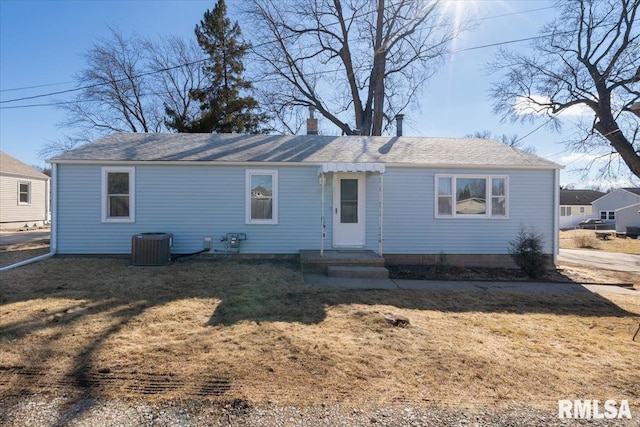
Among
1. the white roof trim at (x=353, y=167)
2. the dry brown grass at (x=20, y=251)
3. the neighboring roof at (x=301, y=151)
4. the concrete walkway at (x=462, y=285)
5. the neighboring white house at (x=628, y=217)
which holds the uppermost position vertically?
the neighboring roof at (x=301, y=151)

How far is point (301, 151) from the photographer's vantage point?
10.7 m

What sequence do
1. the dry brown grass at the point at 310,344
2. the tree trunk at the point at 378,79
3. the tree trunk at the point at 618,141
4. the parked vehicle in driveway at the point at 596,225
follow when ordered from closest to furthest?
1. the dry brown grass at the point at 310,344
2. the tree trunk at the point at 618,141
3. the tree trunk at the point at 378,79
4. the parked vehicle in driveway at the point at 596,225

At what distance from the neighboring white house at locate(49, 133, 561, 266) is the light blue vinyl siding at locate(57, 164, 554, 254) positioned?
0.03 meters

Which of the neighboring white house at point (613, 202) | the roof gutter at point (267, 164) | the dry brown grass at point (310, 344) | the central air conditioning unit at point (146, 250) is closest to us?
the dry brown grass at point (310, 344)

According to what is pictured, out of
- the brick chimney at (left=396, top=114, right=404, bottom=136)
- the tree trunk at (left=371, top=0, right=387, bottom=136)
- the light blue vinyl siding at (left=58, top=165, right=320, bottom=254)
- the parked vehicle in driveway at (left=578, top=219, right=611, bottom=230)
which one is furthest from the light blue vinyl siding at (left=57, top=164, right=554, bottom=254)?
the parked vehicle in driveway at (left=578, top=219, right=611, bottom=230)

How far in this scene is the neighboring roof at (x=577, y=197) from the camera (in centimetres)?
4884

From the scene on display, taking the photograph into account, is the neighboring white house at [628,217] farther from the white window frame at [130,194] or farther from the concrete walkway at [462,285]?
the white window frame at [130,194]

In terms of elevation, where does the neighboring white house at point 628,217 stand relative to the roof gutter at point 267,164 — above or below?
below

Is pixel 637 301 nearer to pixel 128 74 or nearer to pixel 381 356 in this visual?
pixel 381 356

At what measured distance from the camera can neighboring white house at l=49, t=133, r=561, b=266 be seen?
9.57 meters

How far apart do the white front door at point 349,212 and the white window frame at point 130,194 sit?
5.48 m

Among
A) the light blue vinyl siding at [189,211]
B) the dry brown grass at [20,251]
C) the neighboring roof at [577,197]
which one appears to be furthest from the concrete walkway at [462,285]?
the neighboring roof at [577,197]

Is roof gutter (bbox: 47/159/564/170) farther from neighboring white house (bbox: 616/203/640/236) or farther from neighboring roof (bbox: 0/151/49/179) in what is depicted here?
neighboring white house (bbox: 616/203/640/236)

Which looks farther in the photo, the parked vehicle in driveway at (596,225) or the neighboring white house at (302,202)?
the parked vehicle in driveway at (596,225)
